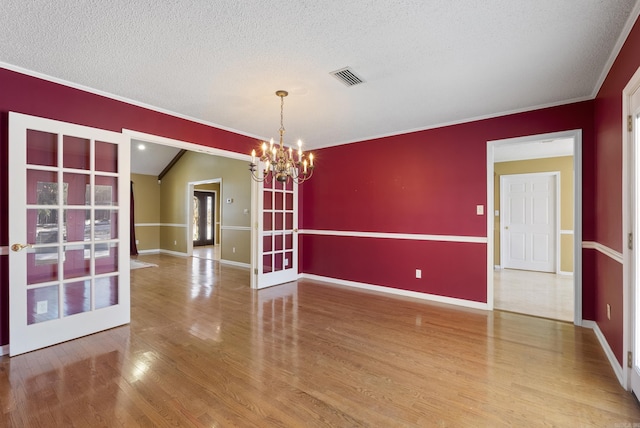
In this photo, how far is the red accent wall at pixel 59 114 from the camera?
2.54m

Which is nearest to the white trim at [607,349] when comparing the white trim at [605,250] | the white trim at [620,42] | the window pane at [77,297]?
the white trim at [605,250]

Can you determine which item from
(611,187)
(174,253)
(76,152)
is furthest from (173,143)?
(174,253)

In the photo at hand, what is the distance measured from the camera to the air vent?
8.53ft

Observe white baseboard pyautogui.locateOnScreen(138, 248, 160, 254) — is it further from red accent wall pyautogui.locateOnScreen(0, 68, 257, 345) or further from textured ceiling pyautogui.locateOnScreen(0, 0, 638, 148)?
textured ceiling pyautogui.locateOnScreen(0, 0, 638, 148)

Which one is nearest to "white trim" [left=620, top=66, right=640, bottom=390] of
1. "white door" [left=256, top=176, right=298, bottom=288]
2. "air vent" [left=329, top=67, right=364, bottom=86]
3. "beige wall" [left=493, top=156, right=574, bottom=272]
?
"air vent" [left=329, top=67, right=364, bottom=86]

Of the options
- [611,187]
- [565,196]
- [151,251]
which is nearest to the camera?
[611,187]

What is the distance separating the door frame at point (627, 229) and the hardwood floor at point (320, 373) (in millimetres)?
363

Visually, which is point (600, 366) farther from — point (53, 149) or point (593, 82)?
point (53, 149)

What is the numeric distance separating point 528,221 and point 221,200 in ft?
23.7

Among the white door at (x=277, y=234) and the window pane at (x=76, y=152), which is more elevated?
the window pane at (x=76, y=152)

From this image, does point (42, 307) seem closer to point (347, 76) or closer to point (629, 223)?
point (347, 76)

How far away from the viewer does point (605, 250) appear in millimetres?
2635

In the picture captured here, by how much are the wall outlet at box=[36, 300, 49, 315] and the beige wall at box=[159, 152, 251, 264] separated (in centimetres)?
404

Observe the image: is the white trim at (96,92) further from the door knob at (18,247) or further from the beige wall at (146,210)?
the beige wall at (146,210)
